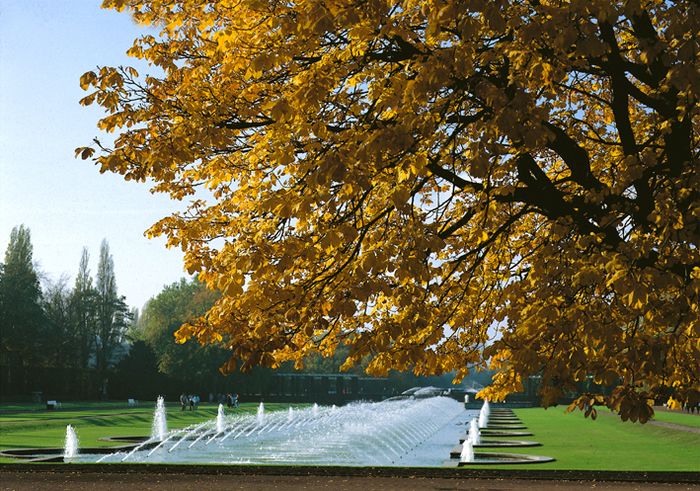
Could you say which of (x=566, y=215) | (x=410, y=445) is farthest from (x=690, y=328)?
(x=410, y=445)

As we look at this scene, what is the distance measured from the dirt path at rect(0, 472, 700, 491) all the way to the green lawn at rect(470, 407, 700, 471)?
→ 8.90ft

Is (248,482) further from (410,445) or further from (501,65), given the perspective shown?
(410,445)

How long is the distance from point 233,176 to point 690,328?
568cm

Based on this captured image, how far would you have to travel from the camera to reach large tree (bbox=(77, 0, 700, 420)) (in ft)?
22.6

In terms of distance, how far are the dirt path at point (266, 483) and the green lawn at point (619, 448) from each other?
2.71m

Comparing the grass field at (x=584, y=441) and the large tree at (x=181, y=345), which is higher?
the large tree at (x=181, y=345)

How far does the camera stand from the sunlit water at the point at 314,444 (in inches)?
859

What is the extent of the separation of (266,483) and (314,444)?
11745 mm

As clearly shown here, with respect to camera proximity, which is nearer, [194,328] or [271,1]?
[271,1]

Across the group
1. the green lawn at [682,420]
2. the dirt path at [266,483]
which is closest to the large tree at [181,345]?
the green lawn at [682,420]

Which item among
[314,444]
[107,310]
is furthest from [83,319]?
[314,444]

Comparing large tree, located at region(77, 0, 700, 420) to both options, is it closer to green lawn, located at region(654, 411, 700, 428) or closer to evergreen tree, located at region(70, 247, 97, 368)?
green lawn, located at region(654, 411, 700, 428)

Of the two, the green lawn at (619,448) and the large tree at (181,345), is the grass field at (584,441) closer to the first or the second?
the green lawn at (619,448)

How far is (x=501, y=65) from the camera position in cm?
801
